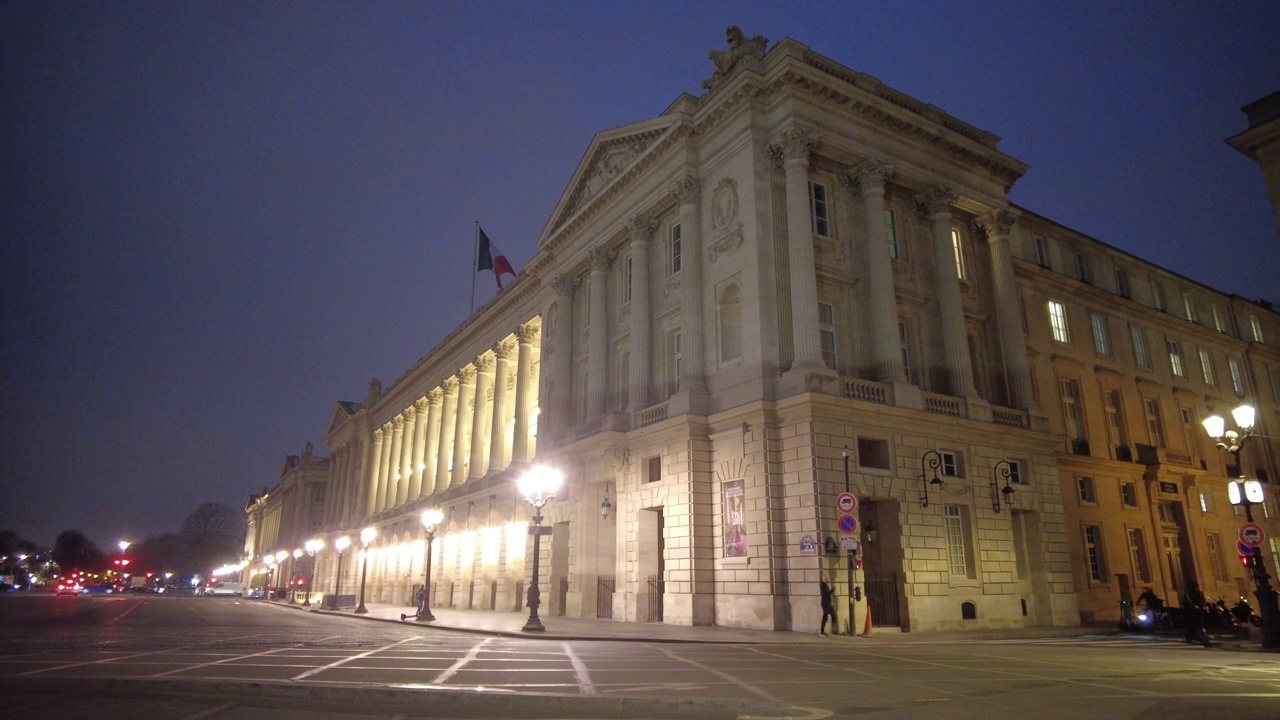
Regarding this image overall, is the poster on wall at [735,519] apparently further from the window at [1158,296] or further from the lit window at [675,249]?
the window at [1158,296]

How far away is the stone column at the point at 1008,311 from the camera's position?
3409 centimetres

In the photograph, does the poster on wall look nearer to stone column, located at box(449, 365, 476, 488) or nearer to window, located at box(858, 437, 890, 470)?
window, located at box(858, 437, 890, 470)

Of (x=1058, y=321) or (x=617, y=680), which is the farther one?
(x=1058, y=321)

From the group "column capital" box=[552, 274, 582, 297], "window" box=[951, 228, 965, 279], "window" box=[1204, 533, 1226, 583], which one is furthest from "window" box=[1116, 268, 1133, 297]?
"column capital" box=[552, 274, 582, 297]

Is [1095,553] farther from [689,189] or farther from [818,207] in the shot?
[689,189]

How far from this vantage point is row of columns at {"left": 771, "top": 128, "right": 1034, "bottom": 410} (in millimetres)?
28672

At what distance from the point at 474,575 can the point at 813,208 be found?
32694 millimetres

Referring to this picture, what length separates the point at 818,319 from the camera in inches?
1146

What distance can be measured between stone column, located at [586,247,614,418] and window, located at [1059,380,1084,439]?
2275 centimetres

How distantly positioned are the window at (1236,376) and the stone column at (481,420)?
1889 inches

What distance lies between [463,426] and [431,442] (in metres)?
9.51

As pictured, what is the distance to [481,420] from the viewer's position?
58.1 meters

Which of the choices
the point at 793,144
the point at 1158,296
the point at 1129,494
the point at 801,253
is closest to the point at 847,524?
the point at 801,253

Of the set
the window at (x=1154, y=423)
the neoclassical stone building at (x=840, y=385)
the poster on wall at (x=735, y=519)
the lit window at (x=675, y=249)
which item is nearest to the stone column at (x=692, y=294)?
the neoclassical stone building at (x=840, y=385)
